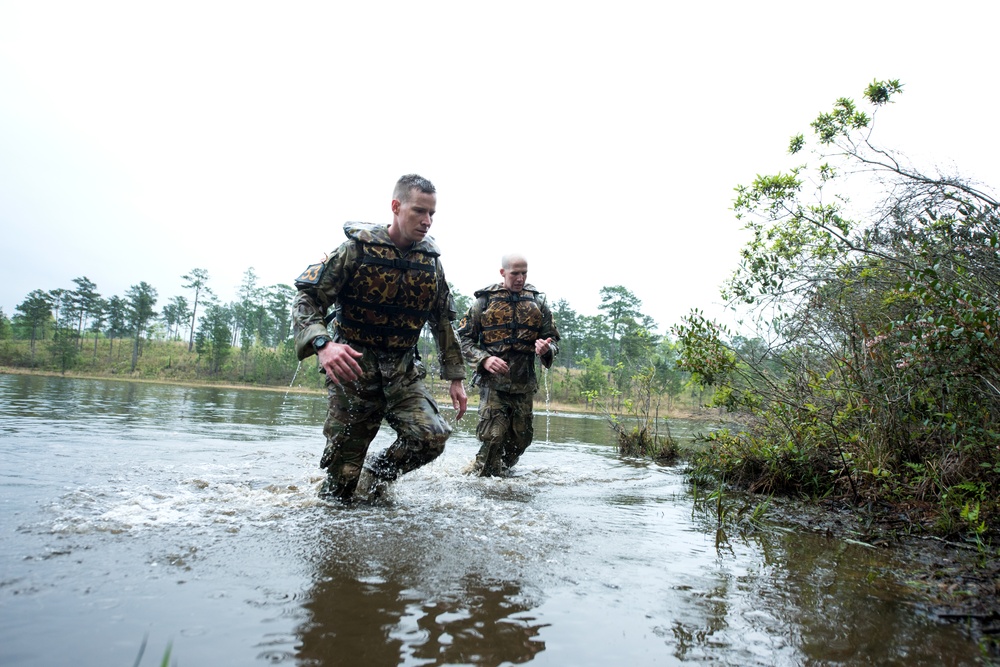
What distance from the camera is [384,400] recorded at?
4.57 m

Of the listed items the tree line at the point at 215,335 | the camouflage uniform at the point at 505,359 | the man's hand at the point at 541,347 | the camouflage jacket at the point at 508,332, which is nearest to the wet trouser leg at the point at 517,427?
the camouflage uniform at the point at 505,359

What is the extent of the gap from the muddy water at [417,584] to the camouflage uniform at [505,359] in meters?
1.76

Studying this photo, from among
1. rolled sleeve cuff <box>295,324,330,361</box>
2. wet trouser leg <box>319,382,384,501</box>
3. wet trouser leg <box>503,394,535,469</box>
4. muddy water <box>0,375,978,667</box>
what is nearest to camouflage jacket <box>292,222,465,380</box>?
rolled sleeve cuff <box>295,324,330,361</box>

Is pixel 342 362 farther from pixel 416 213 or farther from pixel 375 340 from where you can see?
pixel 416 213

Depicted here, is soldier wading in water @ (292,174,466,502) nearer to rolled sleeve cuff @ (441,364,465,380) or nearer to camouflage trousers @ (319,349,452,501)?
camouflage trousers @ (319,349,452,501)

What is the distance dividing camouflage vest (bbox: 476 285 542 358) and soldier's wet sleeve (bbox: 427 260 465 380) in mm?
1772

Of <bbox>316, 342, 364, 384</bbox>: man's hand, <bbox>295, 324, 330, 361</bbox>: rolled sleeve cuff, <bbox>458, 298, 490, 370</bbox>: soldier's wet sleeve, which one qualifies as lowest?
<bbox>316, 342, 364, 384</bbox>: man's hand

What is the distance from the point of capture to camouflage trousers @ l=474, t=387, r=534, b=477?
6.68m

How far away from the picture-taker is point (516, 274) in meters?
6.91

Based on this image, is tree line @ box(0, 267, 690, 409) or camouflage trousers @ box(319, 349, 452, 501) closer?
camouflage trousers @ box(319, 349, 452, 501)

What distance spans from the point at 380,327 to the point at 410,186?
1.06m

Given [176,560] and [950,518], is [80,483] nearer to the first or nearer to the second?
[176,560]

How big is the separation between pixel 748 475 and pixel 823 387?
1.22m

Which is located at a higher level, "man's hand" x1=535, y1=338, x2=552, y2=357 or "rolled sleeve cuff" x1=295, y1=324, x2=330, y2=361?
"man's hand" x1=535, y1=338, x2=552, y2=357
